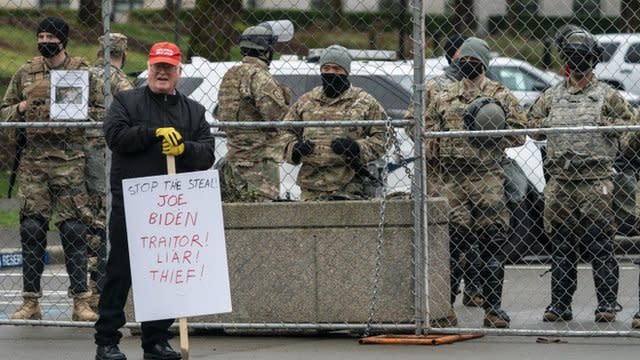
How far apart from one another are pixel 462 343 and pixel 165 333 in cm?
198

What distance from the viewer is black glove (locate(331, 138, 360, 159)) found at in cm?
1064

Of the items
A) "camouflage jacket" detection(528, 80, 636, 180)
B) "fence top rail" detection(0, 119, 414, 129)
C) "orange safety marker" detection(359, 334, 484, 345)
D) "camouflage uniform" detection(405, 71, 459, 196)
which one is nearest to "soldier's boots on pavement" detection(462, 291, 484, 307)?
"camouflage uniform" detection(405, 71, 459, 196)

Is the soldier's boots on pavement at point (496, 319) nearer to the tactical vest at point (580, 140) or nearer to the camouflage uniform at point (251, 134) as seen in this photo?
the tactical vest at point (580, 140)

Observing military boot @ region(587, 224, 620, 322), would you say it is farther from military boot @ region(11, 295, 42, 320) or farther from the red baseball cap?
military boot @ region(11, 295, 42, 320)

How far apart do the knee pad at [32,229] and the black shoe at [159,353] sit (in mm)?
1980

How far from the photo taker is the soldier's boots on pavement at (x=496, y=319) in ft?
35.3

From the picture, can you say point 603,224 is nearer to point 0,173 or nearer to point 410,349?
point 410,349

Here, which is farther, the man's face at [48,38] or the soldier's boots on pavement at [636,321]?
the man's face at [48,38]

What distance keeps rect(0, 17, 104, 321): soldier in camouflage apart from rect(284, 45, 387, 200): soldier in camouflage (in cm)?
146

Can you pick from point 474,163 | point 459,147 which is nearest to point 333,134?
point 459,147

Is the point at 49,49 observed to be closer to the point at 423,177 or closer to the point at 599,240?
the point at 423,177

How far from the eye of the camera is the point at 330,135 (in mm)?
10828

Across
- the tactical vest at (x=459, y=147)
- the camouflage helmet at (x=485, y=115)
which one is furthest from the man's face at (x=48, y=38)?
the camouflage helmet at (x=485, y=115)

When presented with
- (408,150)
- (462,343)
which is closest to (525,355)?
(462,343)
